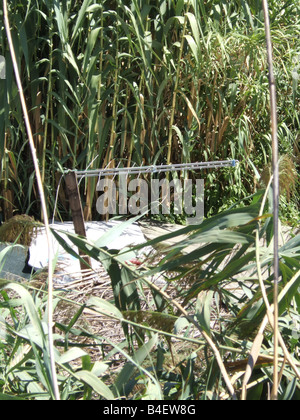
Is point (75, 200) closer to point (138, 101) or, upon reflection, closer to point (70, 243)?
point (70, 243)

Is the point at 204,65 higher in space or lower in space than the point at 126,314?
higher

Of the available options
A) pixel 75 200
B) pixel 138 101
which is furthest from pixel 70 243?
pixel 138 101

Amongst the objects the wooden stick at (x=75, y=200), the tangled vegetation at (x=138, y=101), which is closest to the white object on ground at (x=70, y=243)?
the wooden stick at (x=75, y=200)

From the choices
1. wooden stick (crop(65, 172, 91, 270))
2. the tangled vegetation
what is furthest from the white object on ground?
the tangled vegetation

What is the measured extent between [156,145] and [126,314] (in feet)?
9.93

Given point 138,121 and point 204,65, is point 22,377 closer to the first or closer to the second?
point 138,121

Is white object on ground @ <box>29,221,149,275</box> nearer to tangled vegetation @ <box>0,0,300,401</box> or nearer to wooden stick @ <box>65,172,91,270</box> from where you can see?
wooden stick @ <box>65,172,91,270</box>

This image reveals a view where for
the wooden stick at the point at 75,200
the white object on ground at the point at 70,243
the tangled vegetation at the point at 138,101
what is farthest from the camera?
the tangled vegetation at the point at 138,101

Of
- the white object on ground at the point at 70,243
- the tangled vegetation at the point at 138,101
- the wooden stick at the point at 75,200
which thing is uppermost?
the tangled vegetation at the point at 138,101

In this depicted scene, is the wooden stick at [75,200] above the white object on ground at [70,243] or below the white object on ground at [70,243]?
above

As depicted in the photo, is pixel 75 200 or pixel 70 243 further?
pixel 70 243

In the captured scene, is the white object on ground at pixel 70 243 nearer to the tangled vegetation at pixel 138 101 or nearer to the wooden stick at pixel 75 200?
the wooden stick at pixel 75 200
